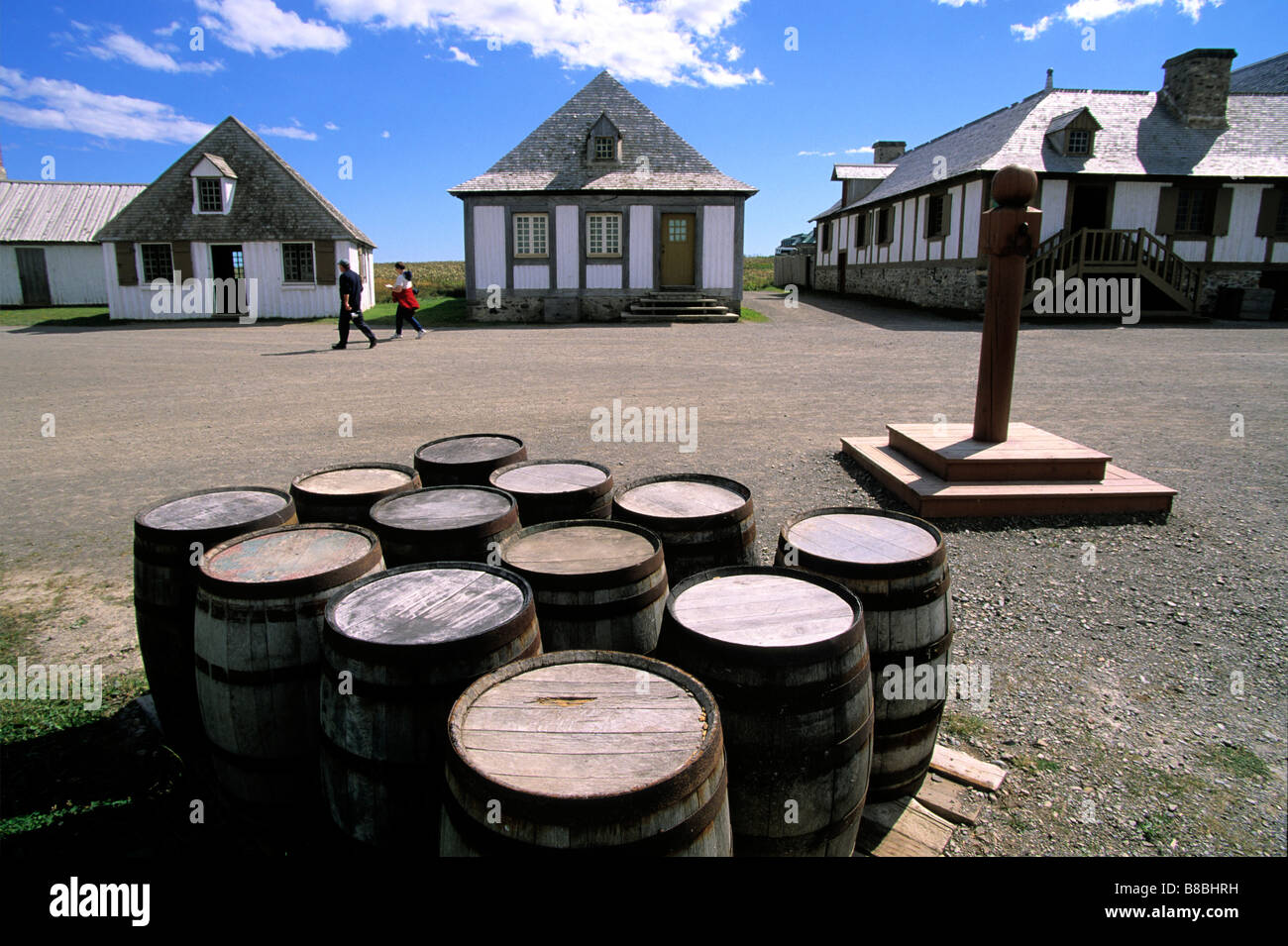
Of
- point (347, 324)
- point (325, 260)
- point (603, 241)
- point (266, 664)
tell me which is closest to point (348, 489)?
point (266, 664)

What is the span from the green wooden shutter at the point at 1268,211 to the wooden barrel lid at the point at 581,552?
95.8 feet

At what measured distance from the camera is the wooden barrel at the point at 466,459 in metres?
3.91

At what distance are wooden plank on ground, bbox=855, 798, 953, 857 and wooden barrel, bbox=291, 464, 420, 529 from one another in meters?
2.24

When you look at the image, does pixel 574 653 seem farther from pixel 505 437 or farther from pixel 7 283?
pixel 7 283

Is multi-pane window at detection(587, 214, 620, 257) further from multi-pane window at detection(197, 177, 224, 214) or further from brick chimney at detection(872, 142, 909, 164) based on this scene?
brick chimney at detection(872, 142, 909, 164)

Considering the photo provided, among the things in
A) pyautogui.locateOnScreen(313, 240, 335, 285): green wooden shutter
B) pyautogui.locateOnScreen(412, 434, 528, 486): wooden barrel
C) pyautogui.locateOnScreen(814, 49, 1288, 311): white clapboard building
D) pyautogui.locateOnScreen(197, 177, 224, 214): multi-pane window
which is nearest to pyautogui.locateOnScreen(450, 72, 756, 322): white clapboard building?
pyautogui.locateOnScreen(313, 240, 335, 285): green wooden shutter

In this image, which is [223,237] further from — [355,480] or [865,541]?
[865,541]

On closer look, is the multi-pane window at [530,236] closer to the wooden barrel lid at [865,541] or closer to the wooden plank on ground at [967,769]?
the wooden barrel lid at [865,541]

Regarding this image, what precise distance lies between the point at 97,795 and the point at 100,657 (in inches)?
47.5

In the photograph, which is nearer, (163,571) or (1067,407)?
(163,571)

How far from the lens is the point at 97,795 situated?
9.79 feet

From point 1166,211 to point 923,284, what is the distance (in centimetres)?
722
